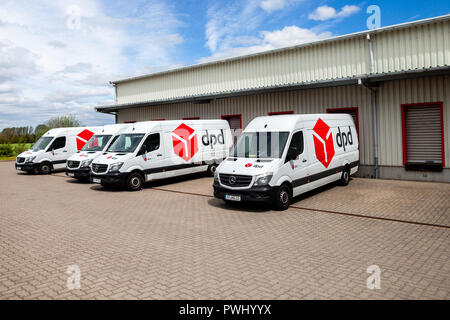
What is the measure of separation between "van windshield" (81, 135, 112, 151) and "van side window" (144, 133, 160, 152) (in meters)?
4.40

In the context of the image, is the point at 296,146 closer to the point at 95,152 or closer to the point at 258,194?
the point at 258,194

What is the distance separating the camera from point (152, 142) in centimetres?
1359

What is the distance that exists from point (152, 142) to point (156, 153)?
433 mm

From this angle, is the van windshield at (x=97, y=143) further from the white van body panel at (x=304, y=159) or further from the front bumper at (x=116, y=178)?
the white van body panel at (x=304, y=159)

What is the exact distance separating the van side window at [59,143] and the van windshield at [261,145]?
12.9 meters

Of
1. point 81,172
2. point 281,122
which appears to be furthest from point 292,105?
point 81,172

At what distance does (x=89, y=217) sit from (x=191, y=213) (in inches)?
96.8

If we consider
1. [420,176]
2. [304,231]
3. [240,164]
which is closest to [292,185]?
[240,164]

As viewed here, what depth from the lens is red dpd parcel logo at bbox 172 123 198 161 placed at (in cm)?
1441

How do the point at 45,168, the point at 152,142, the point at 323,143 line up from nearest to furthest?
the point at 323,143
the point at 152,142
the point at 45,168

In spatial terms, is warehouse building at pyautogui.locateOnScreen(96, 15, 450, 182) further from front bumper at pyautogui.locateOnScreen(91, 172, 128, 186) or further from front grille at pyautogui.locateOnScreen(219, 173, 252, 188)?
front bumper at pyautogui.locateOnScreen(91, 172, 128, 186)

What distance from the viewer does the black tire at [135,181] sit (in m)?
13.0

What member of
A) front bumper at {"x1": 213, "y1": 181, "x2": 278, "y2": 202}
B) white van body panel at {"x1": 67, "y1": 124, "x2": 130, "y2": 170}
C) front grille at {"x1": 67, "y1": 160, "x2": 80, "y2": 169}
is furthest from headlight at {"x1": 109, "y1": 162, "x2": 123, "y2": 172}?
front bumper at {"x1": 213, "y1": 181, "x2": 278, "y2": 202}
